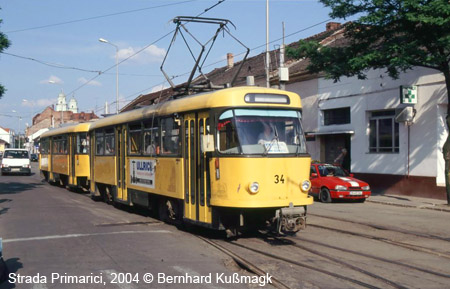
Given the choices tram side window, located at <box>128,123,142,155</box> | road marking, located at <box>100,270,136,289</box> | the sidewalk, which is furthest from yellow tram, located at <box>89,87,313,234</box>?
the sidewalk

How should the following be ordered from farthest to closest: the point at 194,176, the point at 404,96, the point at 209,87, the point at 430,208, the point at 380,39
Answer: the point at 404,96 → the point at 380,39 → the point at 430,208 → the point at 209,87 → the point at 194,176

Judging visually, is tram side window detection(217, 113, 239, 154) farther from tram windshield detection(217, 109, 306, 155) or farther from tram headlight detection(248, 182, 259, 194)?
tram headlight detection(248, 182, 259, 194)

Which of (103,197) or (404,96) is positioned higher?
(404,96)

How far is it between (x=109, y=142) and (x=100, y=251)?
7.40 m

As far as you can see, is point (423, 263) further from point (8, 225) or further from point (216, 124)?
point (8, 225)

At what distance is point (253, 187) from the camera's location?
8.84 meters

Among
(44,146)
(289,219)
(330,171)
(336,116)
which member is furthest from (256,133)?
(44,146)

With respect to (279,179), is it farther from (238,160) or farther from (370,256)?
(370,256)

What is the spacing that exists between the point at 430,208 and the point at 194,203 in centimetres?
1008

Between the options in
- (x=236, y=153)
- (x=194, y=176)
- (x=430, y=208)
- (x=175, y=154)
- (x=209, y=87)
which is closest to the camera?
(x=236, y=153)

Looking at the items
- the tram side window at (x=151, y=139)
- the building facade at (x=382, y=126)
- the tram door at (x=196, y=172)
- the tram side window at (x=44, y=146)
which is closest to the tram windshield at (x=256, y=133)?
the tram door at (x=196, y=172)

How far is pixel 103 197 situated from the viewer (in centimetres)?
1758

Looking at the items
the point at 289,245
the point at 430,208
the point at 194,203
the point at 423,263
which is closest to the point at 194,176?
the point at 194,203

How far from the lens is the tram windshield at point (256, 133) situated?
354 inches
